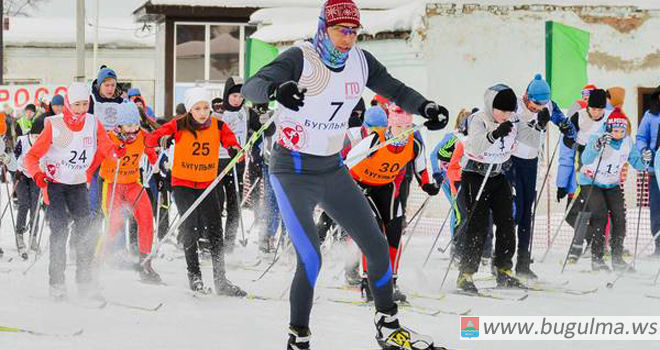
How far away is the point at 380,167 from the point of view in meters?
7.46

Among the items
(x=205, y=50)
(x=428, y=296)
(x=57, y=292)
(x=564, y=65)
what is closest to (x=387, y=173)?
(x=428, y=296)

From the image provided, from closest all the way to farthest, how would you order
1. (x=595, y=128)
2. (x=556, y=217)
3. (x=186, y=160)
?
(x=186, y=160) → (x=595, y=128) → (x=556, y=217)

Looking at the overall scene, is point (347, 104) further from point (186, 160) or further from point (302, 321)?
point (186, 160)

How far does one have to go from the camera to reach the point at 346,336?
6344mm

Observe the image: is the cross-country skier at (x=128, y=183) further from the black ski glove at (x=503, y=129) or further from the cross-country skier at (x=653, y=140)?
the cross-country skier at (x=653, y=140)

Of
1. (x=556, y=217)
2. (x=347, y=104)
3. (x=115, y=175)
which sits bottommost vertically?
(x=556, y=217)

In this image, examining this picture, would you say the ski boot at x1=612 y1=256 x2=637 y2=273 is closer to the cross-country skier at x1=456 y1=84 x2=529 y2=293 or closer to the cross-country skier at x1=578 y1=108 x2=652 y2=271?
the cross-country skier at x1=578 y1=108 x2=652 y2=271

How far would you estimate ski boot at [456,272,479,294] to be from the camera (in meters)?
8.15

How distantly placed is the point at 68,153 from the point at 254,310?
1.90 metres

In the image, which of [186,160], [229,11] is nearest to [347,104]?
[186,160]

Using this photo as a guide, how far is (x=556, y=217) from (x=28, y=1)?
38.9m

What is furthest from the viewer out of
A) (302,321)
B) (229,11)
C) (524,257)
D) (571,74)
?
(229,11)

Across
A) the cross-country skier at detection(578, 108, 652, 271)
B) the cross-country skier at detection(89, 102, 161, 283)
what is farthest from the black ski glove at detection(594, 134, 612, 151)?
the cross-country skier at detection(89, 102, 161, 283)

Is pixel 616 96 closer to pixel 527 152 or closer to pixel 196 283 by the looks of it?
pixel 527 152
